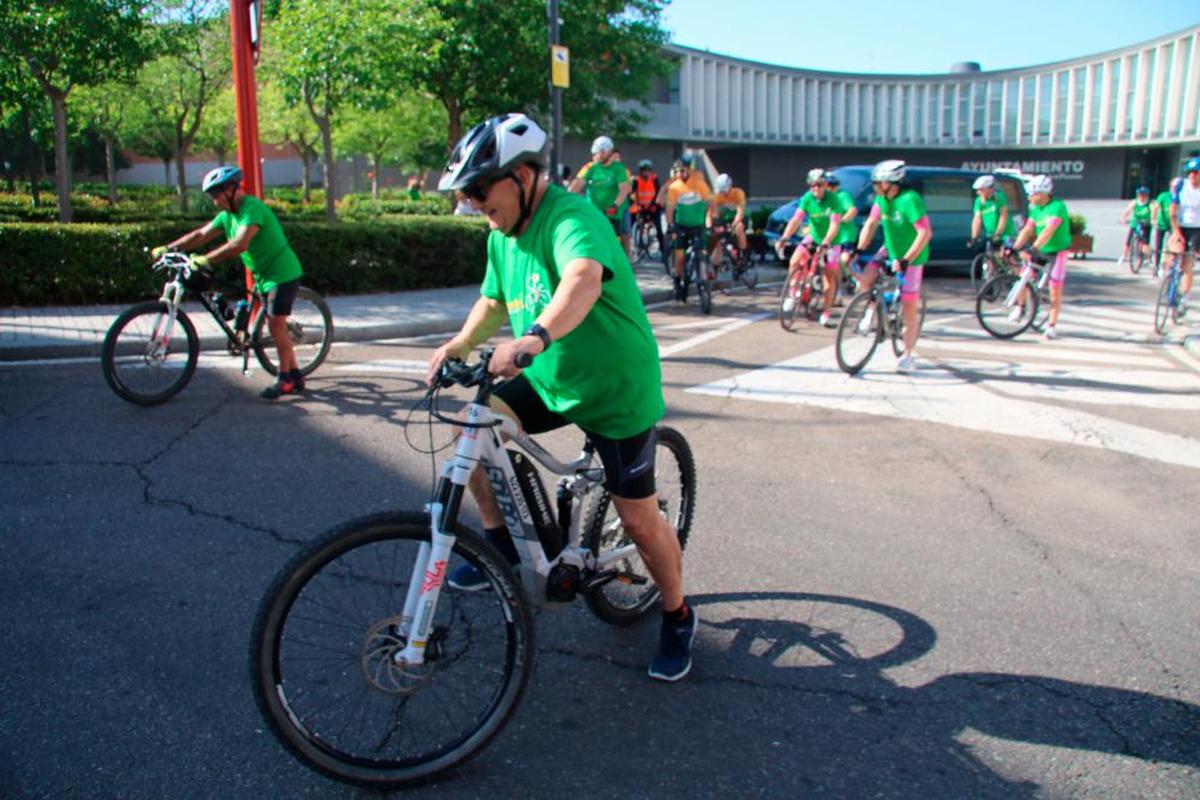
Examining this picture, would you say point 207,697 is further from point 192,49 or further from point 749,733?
point 192,49

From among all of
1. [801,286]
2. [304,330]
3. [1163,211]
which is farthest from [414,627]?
[1163,211]

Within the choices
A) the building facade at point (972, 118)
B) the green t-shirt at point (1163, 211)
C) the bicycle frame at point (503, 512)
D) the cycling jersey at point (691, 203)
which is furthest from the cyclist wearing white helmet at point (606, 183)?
the building facade at point (972, 118)

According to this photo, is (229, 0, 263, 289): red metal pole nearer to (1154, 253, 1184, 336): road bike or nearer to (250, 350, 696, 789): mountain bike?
(250, 350, 696, 789): mountain bike

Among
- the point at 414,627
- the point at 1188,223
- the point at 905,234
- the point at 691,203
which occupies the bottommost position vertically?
the point at 414,627

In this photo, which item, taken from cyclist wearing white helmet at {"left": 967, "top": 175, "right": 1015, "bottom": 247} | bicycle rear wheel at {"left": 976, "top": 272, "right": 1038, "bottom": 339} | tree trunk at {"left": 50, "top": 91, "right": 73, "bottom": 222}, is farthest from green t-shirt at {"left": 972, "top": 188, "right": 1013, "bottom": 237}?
tree trunk at {"left": 50, "top": 91, "right": 73, "bottom": 222}

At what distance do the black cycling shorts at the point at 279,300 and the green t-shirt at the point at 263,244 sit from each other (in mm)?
38

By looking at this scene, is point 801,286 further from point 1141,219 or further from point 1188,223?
point 1141,219

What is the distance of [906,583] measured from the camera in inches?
175

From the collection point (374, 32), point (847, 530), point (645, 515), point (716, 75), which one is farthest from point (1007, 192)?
point (716, 75)

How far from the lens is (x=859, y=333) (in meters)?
9.02

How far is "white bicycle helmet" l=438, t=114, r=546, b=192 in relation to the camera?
9.45 feet

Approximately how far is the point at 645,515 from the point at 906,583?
170 centimetres

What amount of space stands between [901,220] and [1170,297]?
195 inches

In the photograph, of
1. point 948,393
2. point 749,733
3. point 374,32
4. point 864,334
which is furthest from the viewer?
point 374,32
